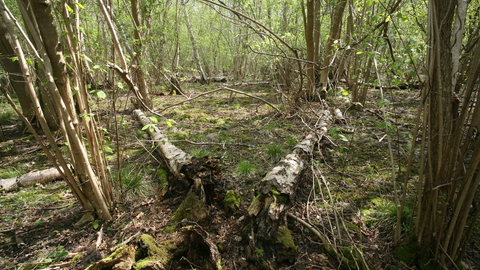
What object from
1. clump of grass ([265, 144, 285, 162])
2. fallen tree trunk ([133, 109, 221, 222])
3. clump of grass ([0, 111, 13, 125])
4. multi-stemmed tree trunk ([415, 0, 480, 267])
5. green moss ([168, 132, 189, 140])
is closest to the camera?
multi-stemmed tree trunk ([415, 0, 480, 267])

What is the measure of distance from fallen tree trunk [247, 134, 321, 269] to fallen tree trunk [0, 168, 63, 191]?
316 cm

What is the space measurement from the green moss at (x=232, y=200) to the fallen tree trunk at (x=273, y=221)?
1.05ft

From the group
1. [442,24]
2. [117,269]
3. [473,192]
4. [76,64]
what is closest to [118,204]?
[117,269]

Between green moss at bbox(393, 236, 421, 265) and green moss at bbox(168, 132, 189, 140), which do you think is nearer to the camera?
green moss at bbox(393, 236, 421, 265)

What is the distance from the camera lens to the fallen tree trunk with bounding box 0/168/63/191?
3.19m

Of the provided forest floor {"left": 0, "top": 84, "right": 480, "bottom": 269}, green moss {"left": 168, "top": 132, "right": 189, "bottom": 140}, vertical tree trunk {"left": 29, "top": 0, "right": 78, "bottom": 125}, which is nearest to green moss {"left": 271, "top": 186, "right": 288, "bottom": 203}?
forest floor {"left": 0, "top": 84, "right": 480, "bottom": 269}

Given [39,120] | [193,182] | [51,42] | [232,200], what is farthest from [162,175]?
[51,42]

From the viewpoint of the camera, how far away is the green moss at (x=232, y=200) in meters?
2.59

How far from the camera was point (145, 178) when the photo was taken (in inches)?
137

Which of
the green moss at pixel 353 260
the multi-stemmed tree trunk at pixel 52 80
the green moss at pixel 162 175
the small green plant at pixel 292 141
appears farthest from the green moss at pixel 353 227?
the multi-stemmed tree trunk at pixel 52 80

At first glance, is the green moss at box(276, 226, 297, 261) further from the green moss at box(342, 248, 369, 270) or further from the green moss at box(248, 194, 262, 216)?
the green moss at box(342, 248, 369, 270)

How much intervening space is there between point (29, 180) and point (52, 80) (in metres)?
2.28

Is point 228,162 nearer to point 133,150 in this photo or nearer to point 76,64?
point 133,150

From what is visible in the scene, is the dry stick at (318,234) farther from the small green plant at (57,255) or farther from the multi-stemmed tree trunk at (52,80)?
the small green plant at (57,255)
